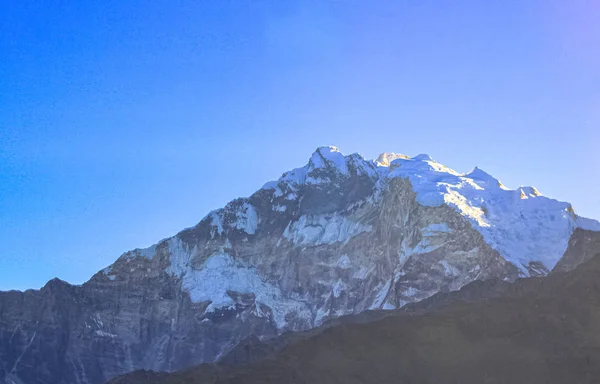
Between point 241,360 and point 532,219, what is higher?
point 532,219

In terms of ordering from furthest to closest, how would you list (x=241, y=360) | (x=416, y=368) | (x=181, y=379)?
(x=241, y=360), (x=181, y=379), (x=416, y=368)

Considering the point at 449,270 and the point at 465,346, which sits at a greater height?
the point at 449,270

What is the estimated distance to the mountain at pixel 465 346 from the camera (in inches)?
5354

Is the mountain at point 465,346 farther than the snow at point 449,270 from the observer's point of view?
No

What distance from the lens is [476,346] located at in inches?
5650

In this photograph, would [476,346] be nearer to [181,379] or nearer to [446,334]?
[446,334]

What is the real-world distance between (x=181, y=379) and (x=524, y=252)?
254 feet

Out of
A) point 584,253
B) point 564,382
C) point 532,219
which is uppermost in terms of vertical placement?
point 532,219

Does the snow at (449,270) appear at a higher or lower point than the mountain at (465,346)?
higher

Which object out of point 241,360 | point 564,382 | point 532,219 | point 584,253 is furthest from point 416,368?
point 532,219

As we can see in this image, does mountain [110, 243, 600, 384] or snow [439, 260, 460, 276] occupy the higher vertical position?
snow [439, 260, 460, 276]

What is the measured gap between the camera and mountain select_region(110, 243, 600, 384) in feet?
446

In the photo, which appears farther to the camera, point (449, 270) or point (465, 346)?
point (449, 270)

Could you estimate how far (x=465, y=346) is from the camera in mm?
144250
